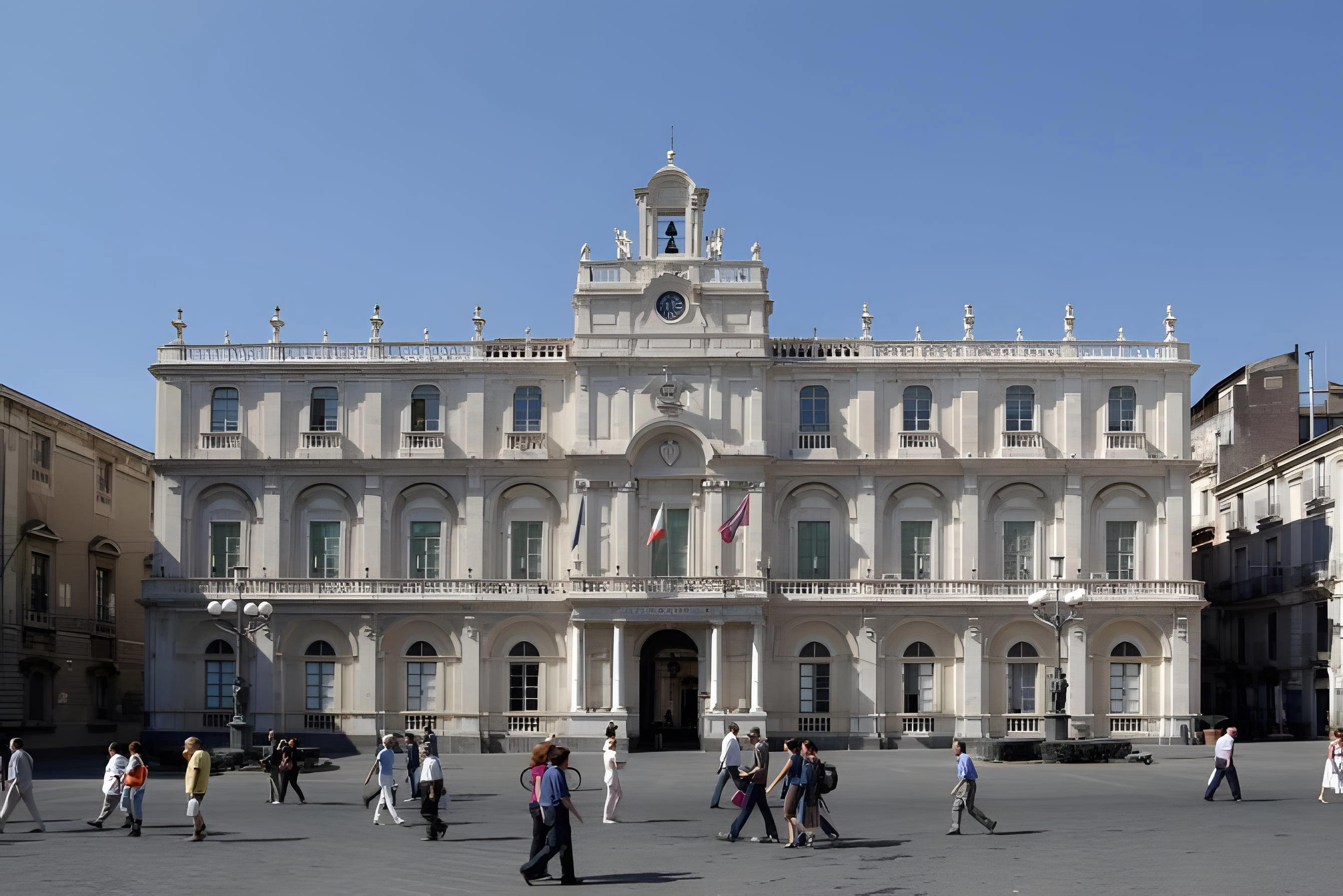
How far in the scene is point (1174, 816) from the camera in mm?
30562

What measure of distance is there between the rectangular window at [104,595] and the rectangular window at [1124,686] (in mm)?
41432

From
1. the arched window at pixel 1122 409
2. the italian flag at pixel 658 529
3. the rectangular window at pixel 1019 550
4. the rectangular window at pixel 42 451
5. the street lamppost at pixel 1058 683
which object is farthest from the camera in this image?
the rectangular window at pixel 42 451

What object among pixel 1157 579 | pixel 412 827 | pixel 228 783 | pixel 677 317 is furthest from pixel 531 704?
pixel 412 827

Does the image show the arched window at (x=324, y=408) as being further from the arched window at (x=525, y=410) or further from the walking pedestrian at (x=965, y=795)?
the walking pedestrian at (x=965, y=795)

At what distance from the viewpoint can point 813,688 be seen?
193 feet

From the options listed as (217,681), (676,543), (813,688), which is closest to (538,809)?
(676,543)

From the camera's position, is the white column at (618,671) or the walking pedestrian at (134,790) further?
the white column at (618,671)

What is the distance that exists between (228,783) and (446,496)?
20.1 metres

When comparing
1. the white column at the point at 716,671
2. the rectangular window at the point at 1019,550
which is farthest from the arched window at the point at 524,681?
the rectangular window at the point at 1019,550

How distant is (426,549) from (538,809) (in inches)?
1527

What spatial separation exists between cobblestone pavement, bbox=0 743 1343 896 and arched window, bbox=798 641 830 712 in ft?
57.2

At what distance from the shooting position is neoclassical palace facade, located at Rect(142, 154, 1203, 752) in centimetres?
5838

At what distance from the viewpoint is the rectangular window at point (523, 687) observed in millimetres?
59625

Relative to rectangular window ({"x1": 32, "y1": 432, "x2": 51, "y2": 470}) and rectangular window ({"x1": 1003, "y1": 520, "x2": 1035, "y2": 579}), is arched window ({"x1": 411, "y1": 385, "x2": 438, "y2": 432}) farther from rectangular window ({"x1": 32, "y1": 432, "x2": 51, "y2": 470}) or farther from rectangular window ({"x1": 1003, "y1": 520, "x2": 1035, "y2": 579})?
rectangular window ({"x1": 1003, "y1": 520, "x2": 1035, "y2": 579})
